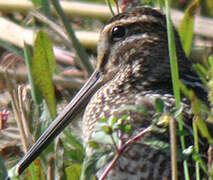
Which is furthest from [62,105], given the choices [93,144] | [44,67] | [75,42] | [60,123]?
[93,144]

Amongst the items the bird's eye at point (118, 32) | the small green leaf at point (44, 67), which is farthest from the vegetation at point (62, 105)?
the bird's eye at point (118, 32)

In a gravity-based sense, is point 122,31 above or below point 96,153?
above

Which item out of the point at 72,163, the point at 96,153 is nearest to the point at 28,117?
the point at 72,163

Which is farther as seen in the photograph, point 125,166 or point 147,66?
point 147,66

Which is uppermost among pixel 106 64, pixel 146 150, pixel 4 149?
pixel 106 64

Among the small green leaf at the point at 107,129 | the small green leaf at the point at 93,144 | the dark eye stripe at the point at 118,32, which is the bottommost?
the small green leaf at the point at 93,144

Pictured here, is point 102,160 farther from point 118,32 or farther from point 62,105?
point 62,105

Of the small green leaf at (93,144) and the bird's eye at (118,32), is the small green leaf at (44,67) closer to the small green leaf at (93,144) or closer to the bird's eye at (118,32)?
the bird's eye at (118,32)

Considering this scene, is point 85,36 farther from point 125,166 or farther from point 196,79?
point 125,166
